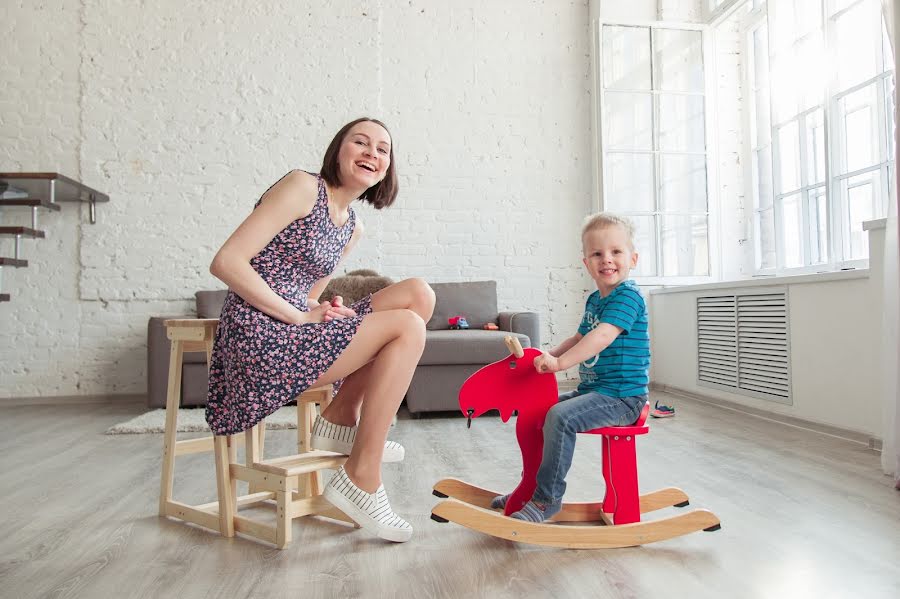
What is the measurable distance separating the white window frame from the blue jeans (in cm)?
299

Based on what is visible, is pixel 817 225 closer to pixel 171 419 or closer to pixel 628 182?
pixel 628 182

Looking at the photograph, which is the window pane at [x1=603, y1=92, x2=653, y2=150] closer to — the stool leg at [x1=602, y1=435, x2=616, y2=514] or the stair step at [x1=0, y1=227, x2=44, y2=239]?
the stool leg at [x1=602, y1=435, x2=616, y2=514]

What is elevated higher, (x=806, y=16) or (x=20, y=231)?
(x=806, y=16)

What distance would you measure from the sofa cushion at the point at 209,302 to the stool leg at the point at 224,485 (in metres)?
2.78

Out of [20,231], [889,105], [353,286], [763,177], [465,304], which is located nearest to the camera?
[889,105]

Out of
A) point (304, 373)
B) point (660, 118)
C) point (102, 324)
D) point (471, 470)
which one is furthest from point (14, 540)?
point (660, 118)

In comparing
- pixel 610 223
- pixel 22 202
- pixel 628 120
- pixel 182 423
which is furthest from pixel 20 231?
pixel 628 120

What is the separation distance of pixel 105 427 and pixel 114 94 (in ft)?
7.76

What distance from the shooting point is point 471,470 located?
240cm

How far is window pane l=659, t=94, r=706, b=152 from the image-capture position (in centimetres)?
450

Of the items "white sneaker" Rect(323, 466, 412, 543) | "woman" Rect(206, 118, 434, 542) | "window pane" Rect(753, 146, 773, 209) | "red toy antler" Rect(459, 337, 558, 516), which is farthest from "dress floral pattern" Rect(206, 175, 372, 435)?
"window pane" Rect(753, 146, 773, 209)

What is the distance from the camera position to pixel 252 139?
15.3ft

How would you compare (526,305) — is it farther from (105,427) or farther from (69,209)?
(69,209)

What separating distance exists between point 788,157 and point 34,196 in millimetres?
4655
